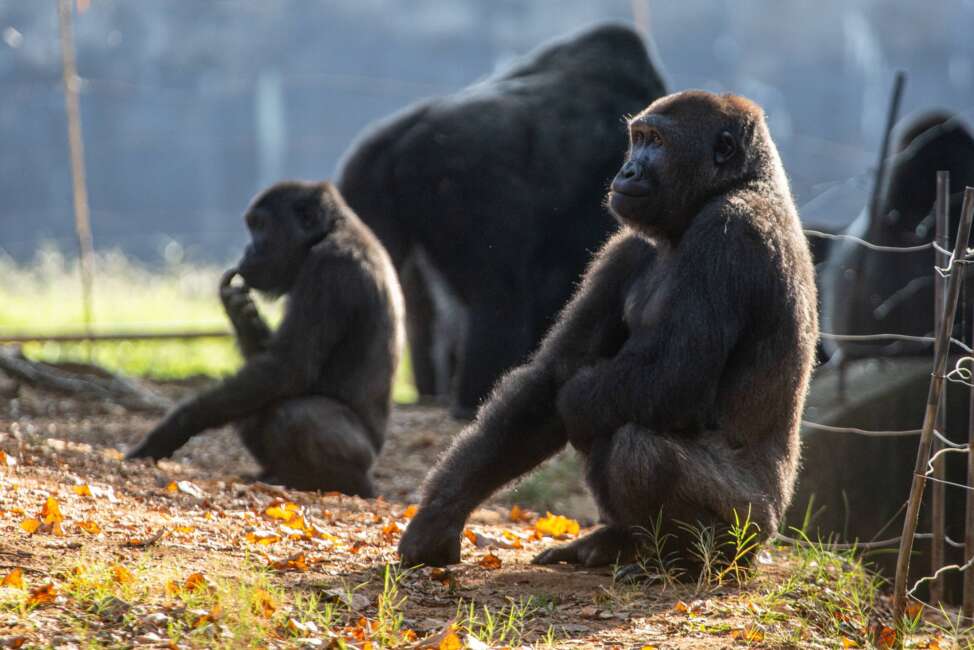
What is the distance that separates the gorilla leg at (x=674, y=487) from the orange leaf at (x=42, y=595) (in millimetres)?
1575

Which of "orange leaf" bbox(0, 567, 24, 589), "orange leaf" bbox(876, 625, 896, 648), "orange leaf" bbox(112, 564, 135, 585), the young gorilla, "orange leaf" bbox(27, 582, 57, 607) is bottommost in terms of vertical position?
"orange leaf" bbox(876, 625, 896, 648)

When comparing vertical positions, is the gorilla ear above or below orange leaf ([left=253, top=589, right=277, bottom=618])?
above

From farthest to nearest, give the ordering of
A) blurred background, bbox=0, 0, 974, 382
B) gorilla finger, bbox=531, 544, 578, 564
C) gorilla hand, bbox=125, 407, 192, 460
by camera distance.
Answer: blurred background, bbox=0, 0, 974, 382, gorilla hand, bbox=125, 407, 192, 460, gorilla finger, bbox=531, 544, 578, 564

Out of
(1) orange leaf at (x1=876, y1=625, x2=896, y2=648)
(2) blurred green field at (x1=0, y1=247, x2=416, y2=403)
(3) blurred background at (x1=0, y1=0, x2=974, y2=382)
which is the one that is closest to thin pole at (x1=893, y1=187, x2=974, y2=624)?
(1) orange leaf at (x1=876, y1=625, x2=896, y2=648)

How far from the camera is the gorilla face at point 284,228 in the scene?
221 inches

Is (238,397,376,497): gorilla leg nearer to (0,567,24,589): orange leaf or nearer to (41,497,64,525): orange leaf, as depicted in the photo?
(41,497,64,525): orange leaf

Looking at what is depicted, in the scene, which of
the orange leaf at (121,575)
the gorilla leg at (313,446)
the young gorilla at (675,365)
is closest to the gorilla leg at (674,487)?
the young gorilla at (675,365)

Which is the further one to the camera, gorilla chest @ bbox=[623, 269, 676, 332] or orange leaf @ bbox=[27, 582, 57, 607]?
gorilla chest @ bbox=[623, 269, 676, 332]

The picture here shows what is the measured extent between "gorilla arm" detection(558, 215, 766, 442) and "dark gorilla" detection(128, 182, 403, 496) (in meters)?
2.00

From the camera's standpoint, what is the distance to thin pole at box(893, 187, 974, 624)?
Result: 319 centimetres

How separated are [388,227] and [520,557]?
4.09 m

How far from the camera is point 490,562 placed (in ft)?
12.3

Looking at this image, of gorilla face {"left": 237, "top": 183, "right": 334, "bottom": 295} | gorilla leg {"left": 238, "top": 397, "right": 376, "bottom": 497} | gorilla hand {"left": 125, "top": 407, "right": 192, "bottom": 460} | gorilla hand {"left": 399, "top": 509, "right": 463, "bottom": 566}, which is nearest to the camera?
gorilla hand {"left": 399, "top": 509, "right": 463, "bottom": 566}

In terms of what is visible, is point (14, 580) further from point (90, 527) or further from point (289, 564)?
point (289, 564)
